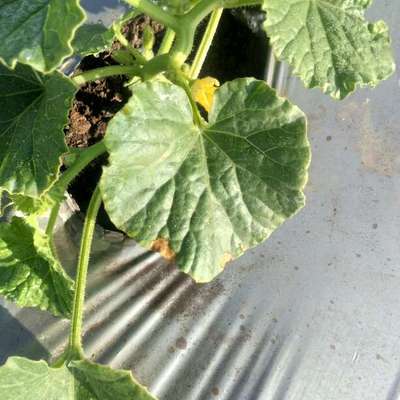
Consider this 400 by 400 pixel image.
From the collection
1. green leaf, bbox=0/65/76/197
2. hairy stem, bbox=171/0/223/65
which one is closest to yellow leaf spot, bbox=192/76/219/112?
hairy stem, bbox=171/0/223/65

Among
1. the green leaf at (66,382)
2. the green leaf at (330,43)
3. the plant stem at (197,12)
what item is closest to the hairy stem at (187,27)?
the plant stem at (197,12)

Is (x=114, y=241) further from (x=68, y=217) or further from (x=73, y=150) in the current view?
(x=73, y=150)

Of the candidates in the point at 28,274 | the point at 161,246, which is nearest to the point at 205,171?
the point at 161,246

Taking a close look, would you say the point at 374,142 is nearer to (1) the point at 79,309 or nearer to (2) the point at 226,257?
(2) the point at 226,257

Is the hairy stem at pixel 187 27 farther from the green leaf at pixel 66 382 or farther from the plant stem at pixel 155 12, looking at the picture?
the green leaf at pixel 66 382

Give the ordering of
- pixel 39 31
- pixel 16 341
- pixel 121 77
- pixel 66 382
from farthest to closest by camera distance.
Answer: pixel 121 77
pixel 16 341
pixel 66 382
pixel 39 31

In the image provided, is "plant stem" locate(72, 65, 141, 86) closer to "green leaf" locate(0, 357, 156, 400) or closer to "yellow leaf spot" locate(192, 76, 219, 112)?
"yellow leaf spot" locate(192, 76, 219, 112)

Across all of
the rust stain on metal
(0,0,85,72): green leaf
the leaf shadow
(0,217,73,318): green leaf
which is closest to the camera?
(0,0,85,72): green leaf
